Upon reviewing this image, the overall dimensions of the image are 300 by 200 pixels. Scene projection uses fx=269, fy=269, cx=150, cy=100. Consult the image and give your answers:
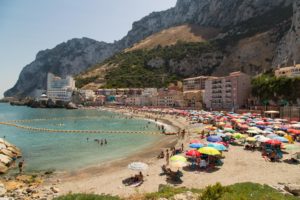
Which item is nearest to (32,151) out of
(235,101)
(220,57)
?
(235,101)

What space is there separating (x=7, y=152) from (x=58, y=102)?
5123 inches

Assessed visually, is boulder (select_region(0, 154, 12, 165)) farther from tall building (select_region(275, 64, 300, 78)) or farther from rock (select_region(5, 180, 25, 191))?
tall building (select_region(275, 64, 300, 78))

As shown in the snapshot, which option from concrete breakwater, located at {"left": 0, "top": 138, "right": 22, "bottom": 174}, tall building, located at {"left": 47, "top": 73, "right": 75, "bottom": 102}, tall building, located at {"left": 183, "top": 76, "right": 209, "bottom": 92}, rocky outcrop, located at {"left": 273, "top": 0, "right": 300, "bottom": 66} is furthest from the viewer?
tall building, located at {"left": 47, "top": 73, "right": 75, "bottom": 102}

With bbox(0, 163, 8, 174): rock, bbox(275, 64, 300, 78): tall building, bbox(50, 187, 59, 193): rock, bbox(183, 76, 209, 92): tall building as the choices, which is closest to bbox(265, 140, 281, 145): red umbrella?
bbox(50, 187, 59, 193): rock

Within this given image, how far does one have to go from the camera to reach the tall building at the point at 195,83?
122m

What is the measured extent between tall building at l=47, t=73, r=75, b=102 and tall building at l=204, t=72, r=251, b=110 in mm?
100136

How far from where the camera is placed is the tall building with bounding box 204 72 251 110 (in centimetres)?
8694

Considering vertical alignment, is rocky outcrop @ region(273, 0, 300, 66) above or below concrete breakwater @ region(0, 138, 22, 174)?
above

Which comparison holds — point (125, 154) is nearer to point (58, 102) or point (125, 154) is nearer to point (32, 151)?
point (32, 151)

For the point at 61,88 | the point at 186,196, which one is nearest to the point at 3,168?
the point at 186,196

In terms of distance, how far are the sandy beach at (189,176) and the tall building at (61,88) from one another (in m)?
148

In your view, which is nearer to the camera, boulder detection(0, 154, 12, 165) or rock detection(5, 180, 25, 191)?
rock detection(5, 180, 25, 191)

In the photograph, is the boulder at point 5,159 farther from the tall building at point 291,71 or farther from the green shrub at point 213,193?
the tall building at point 291,71

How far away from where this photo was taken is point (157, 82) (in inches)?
6403
